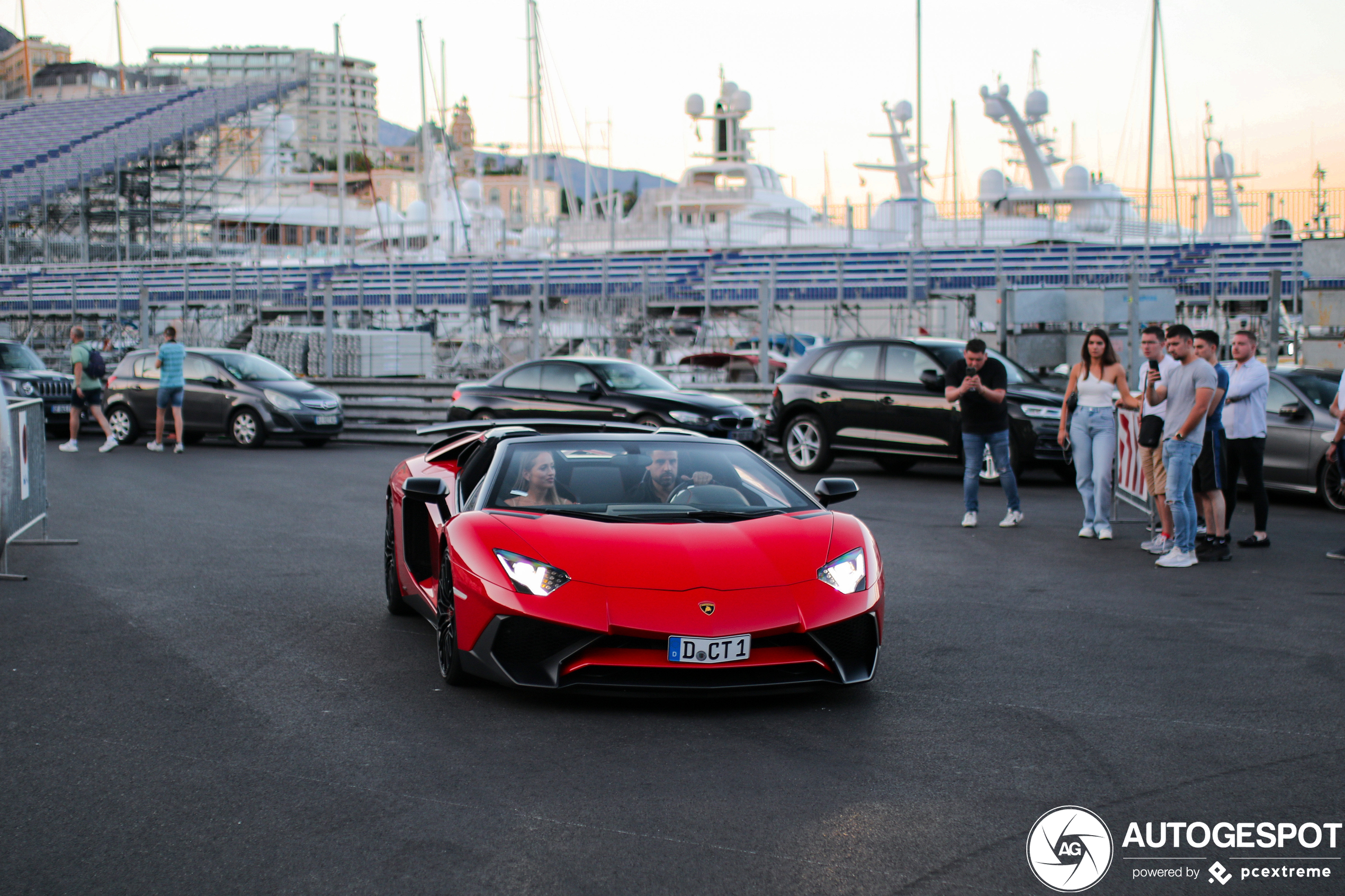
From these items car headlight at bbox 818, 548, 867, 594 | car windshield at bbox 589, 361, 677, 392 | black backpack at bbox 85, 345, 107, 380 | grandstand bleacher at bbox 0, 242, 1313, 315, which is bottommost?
car headlight at bbox 818, 548, 867, 594

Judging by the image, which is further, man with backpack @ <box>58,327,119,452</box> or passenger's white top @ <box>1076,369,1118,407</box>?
man with backpack @ <box>58,327,119,452</box>

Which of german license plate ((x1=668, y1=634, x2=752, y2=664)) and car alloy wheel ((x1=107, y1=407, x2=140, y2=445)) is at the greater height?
german license plate ((x1=668, y1=634, x2=752, y2=664))

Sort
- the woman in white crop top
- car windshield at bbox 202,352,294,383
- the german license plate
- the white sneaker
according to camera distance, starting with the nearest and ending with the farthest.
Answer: the german license plate < the white sneaker < the woman in white crop top < car windshield at bbox 202,352,294,383

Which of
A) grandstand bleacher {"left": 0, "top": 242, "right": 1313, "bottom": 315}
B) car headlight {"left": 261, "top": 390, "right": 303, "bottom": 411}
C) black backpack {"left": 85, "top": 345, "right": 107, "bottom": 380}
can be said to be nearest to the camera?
black backpack {"left": 85, "top": 345, "right": 107, "bottom": 380}

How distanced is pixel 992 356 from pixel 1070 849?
11.6 metres

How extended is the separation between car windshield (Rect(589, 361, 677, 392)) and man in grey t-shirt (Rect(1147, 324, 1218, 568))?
8.94 metres

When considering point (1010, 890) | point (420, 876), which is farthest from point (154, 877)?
point (1010, 890)

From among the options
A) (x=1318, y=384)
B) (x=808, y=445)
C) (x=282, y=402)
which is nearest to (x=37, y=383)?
(x=282, y=402)

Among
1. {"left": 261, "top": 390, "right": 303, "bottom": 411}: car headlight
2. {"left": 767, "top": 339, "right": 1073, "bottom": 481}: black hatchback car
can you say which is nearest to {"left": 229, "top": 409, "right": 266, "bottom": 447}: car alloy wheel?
{"left": 261, "top": 390, "right": 303, "bottom": 411}: car headlight

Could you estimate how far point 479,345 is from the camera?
1155 inches

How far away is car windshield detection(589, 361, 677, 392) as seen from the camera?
684 inches

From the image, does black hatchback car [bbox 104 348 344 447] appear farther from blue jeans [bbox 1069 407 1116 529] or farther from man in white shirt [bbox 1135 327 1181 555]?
man in white shirt [bbox 1135 327 1181 555]

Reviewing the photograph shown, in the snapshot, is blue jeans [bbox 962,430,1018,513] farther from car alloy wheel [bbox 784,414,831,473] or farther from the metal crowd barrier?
the metal crowd barrier

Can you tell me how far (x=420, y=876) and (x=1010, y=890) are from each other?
160 cm
